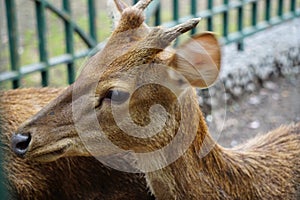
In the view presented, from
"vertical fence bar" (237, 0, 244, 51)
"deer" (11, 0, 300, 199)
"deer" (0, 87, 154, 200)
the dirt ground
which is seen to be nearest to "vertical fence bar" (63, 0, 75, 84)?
the dirt ground

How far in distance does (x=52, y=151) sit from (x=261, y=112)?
4172mm

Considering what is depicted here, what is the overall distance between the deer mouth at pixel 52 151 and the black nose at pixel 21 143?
1.8 inches

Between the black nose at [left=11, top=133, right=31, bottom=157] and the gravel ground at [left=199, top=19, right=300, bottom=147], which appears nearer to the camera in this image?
the black nose at [left=11, top=133, right=31, bottom=157]

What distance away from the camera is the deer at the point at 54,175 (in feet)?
14.9

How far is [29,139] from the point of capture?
3924mm

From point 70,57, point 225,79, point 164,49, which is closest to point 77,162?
point 164,49

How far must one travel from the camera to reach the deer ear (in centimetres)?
387

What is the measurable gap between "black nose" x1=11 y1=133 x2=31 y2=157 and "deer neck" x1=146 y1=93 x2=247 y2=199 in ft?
2.42

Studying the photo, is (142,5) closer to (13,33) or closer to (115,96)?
(115,96)

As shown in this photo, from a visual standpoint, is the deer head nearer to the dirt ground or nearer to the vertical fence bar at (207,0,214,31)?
the dirt ground

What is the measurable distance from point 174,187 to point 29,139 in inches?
34.6

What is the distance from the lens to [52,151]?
3.93 m

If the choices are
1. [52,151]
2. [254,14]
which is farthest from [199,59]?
[254,14]

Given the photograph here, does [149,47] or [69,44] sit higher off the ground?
[149,47]
